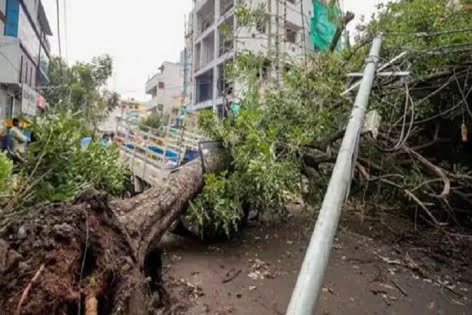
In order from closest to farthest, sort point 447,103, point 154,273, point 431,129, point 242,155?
point 154,273
point 242,155
point 447,103
point 431,129

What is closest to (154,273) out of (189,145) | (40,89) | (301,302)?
(301,302)

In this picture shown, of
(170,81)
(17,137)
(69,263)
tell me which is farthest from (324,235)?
(170,81)

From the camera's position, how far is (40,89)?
2117 cm

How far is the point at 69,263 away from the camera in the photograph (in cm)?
217

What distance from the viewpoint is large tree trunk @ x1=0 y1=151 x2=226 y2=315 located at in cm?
194

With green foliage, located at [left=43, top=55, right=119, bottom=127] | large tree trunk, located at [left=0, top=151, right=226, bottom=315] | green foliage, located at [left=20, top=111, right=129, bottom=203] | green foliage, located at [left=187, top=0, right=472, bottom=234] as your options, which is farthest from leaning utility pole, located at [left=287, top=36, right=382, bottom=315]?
green foliage, located at [left=43, top=55, right=119, bottom=127]

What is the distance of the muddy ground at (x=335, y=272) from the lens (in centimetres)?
337

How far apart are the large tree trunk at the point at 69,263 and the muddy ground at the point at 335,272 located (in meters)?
0.94

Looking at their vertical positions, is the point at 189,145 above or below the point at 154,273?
above

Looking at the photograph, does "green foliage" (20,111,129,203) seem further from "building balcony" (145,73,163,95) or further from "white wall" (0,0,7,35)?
"building balcony" (145,73,163,95)

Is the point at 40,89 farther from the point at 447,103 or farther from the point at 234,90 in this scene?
the point at 447,103

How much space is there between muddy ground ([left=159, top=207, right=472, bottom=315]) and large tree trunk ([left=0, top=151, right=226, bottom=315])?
94 cm

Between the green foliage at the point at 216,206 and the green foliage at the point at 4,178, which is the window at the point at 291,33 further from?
the green foliage at the point at 4,178

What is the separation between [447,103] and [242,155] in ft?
10.2
